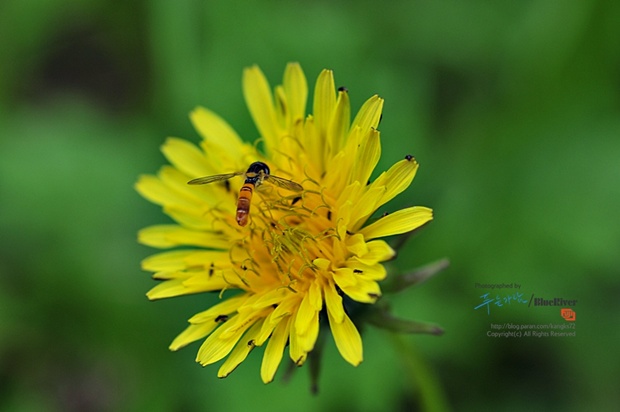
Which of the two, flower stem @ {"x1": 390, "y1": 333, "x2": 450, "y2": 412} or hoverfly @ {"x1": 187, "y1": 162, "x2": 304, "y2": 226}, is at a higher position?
hoverfly @ {"x1": 187, "y1": 162, "x2": 304, "y2": 226}

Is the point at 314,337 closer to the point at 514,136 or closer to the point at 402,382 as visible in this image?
the point at 402,382

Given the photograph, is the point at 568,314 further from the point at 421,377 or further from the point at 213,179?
the point at 213,179

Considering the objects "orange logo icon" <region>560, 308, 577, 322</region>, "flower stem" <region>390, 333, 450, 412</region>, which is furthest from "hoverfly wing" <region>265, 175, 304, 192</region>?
"orange logo icon" <region>560, 308, 577, 322</region>

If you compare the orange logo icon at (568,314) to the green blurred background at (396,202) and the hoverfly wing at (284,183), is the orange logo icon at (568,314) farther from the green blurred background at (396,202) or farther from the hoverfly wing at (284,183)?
the hoverfly wing at (284,183)

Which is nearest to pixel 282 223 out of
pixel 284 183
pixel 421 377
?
pixel 284 183

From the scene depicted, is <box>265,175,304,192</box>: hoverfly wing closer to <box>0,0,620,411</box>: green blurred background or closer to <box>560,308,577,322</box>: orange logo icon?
<box>0,0,620,411</box>: green blurred background

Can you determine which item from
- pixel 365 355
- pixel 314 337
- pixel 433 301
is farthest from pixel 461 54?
pixel 314 337
